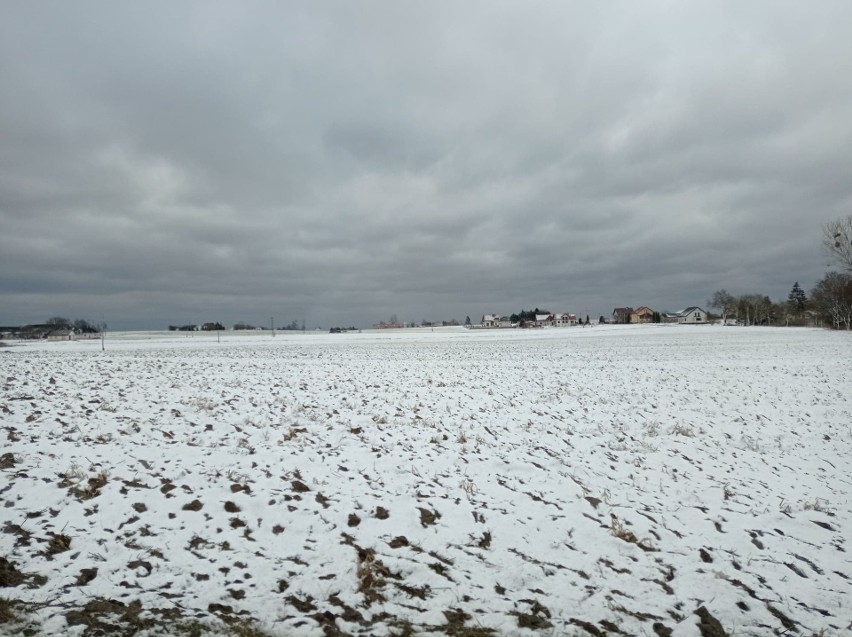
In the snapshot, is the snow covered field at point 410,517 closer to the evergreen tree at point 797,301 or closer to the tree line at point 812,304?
the tree line at point 812,304

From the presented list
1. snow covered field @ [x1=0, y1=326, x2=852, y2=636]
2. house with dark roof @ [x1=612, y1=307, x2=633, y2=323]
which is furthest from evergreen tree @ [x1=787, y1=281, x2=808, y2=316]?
snow covered field @ [x1=0, y1=326, x2=852, y2=636]

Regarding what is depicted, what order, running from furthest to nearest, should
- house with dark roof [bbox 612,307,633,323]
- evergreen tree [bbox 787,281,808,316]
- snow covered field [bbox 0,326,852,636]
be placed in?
house with dark roof [bbox 612,307,633,323] < evergreen tree [bbox 787,281,808,316] < snow covered field [bbox 0,326,852,636]

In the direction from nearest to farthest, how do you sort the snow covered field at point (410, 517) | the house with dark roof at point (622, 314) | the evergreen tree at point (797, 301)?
1. the snow covered field at point (410, 517)
2. the evergreen tree at point (797, 301)
3. the house with dark roof at point (622, 314)

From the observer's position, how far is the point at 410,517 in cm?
652

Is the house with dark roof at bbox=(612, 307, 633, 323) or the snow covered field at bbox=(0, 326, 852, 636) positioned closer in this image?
the snow covered field at bbox=(0, 326, 852, 636)

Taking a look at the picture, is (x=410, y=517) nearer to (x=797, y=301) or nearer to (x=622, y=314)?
(x=797, y=301)

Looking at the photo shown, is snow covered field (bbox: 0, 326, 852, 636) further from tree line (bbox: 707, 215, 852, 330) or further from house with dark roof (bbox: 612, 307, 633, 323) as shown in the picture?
house with dark roof (bbox: 612, 307, 633, 323)

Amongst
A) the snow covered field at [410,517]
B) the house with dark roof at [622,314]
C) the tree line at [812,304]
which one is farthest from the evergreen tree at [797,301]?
the snow covered field at [410,517]

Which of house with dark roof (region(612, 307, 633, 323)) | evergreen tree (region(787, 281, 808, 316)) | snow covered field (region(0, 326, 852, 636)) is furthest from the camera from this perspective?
house with dark roof (region(612, 307, 633, 323))

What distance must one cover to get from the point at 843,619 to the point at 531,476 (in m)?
4.19

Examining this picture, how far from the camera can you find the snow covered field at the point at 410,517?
473 centimetres

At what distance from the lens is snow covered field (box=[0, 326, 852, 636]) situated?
473 cm

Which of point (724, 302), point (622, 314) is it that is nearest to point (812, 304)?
point (724, 302)

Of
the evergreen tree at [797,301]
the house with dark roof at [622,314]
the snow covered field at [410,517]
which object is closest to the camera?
the snow covered field at [410,517]
